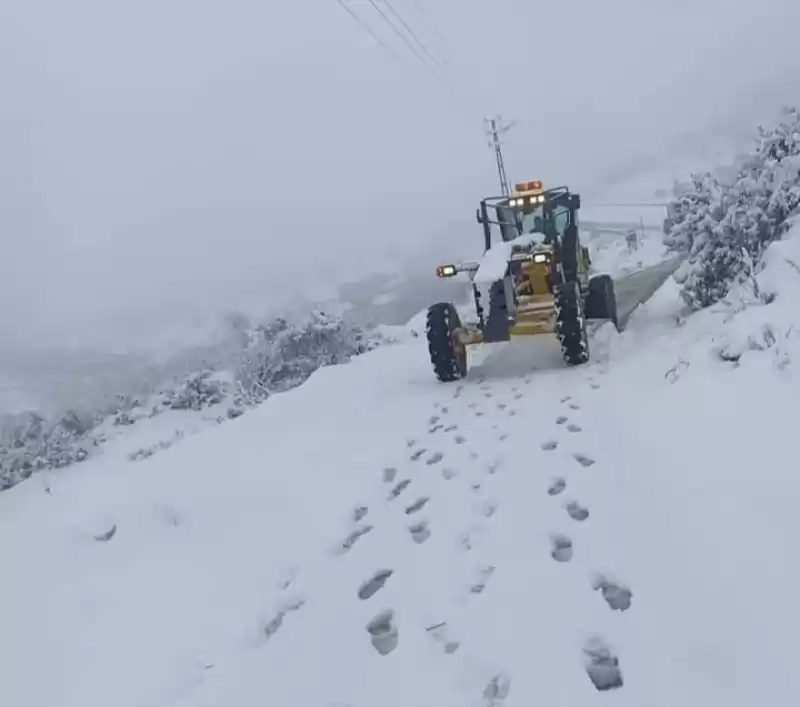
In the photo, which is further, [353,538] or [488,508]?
[353,538]

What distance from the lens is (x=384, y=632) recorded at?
3576 mm

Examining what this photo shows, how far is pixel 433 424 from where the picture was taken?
697cm

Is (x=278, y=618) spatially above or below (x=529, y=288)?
below

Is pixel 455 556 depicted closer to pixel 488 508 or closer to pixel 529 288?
pixel 488 508

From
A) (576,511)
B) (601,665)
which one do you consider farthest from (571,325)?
(601,665)

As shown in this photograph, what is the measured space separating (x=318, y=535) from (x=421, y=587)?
1304mm

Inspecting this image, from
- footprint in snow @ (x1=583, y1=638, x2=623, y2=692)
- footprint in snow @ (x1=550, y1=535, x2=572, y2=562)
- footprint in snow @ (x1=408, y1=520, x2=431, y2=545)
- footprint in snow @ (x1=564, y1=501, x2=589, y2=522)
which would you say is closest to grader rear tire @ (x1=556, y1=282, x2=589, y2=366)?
footprint in snow @ (x1=564, y1=501, x2=589, y2=522)

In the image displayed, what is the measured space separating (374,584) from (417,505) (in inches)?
39.6

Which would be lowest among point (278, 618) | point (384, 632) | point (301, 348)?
point (301, 348)

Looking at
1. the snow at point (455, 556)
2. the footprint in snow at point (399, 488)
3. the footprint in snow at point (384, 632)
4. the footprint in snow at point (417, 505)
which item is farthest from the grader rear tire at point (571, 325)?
the footprint in snow at point (384, 632)

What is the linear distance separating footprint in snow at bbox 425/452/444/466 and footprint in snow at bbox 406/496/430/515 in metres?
0.73

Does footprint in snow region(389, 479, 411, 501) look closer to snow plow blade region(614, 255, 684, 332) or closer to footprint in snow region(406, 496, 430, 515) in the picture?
footprint in snow region(406, 496, 430, 515)

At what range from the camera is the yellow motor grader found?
8344mm

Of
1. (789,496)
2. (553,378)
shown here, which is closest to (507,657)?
(789,496)
